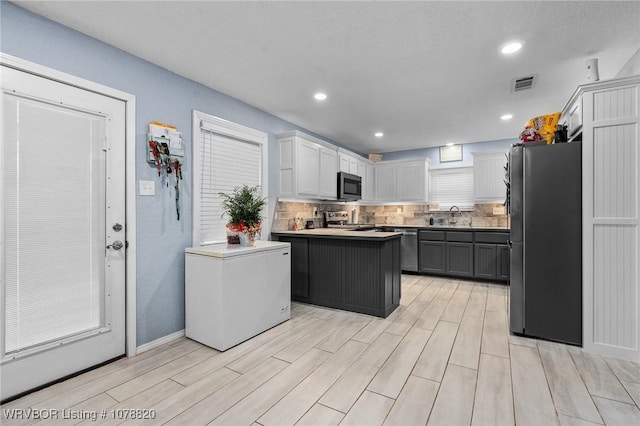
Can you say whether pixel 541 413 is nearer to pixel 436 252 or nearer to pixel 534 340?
pixel 534 340

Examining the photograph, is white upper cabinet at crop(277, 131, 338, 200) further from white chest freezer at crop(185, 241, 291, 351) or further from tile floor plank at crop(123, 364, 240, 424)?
tile floor plank at crop(123, 364, 240, 424)

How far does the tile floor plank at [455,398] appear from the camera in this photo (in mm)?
1679

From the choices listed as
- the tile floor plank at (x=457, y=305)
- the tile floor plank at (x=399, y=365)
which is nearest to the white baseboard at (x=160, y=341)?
the tile floor plank at (x=399, y=365)

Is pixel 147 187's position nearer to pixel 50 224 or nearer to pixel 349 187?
pixel 50 224

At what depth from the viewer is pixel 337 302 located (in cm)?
360

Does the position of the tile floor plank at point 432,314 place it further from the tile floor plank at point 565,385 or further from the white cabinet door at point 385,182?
the white cabinet door at point 385,182

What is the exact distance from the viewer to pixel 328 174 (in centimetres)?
478

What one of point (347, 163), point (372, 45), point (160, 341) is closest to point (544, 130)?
point (372, 45)

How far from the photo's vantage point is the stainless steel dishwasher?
544 cm

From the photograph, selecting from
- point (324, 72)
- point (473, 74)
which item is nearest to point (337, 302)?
point (324, 72)

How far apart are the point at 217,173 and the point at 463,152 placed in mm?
4681

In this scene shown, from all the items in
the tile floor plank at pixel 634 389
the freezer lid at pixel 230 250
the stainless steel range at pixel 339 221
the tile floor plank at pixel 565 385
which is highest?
the stainless steel range at pixel 339 221

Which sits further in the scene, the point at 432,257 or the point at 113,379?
the point at 432,257

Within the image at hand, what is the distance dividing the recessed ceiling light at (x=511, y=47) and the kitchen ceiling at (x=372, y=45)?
1.8 inches
